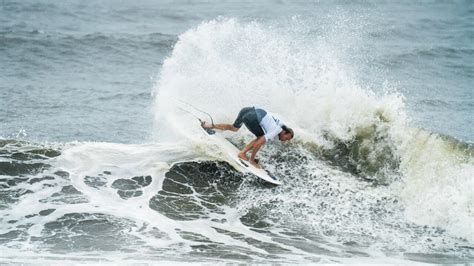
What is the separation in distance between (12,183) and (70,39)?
62.1 ft

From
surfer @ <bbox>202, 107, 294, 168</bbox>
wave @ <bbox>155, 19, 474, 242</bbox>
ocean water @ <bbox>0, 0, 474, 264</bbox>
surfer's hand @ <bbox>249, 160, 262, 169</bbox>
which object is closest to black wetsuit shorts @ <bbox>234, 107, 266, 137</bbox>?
surfer @ <bbox>202, 107, 294, 168</bbox>

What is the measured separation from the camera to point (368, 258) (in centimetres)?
804

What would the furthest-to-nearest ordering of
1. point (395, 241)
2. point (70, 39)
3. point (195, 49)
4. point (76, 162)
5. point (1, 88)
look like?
point (70, 39) < point (1, 88) < point (195, 49) < point (76, 162) < point (395, 241)

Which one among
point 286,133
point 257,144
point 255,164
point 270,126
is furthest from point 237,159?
point 286,133

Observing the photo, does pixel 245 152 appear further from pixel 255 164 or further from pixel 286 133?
pixel 286 133

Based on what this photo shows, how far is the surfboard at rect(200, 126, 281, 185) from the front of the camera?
10758 mm

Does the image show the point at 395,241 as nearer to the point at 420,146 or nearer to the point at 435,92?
the point at 420,146

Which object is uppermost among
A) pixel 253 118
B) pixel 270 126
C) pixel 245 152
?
pixel 253 118

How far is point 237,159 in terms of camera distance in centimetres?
1103

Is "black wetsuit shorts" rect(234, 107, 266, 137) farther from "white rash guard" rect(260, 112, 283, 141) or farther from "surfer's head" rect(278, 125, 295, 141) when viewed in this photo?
"surfer's head" rect(278, 125, 295, 141)

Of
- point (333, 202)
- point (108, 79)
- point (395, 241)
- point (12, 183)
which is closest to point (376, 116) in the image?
point (333, 202)

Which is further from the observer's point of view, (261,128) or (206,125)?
(206,125)

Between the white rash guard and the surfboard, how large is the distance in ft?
2.14

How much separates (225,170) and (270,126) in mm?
1252
